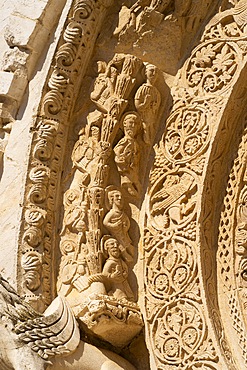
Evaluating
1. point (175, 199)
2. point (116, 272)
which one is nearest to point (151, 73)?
point (175, 199)

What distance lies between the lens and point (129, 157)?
672 cm

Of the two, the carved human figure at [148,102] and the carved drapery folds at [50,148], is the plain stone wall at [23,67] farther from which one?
the carved human figure at [148,102]

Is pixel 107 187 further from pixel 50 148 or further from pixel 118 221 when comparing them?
pixel 50 148

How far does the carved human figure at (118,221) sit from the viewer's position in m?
6.54

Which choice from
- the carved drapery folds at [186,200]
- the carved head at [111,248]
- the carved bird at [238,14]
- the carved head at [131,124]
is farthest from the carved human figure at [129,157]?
the carved bird at [238,14]

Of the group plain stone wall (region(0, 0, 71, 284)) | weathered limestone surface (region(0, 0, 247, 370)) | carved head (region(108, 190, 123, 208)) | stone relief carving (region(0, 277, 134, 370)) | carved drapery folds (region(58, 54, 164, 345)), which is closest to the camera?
stone relief carving (region(0, 277, 134, 370))

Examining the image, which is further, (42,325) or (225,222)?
(225,222)

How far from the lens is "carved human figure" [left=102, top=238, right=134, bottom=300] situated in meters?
6.38

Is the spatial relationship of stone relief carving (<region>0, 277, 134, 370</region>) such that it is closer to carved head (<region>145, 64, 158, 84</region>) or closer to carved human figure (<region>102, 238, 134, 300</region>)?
carved human figure (<region>102, 238, 134, 300</region>)

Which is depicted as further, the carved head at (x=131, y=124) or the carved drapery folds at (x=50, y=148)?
the carved head at (x=131, y=124)

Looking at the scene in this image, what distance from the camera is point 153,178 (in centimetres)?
671

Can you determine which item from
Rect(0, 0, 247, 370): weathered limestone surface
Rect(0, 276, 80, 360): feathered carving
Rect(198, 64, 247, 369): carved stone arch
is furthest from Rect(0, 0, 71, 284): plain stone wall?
Rect(198, 64, 247, 369): carved stone arch

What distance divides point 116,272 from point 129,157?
0.70m

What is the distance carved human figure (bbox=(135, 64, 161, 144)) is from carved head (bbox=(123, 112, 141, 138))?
4cm
